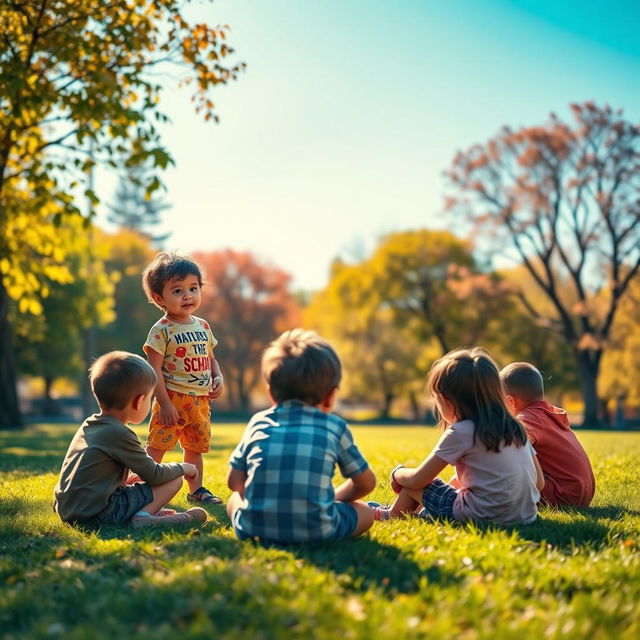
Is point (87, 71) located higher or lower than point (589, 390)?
higher

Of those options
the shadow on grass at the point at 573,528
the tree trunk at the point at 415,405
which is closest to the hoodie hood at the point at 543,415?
the shadow on grass at the point at 573,528

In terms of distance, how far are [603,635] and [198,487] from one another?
3.94 meters

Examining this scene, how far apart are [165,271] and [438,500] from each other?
2968 mm

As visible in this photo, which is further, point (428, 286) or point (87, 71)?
point (428, 286)

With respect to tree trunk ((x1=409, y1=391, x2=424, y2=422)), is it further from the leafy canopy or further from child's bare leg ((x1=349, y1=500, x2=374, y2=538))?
child's bare leg ((x1=349, y1=500, x2=374, y2=538))

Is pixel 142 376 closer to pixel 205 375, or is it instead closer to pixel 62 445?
pixel 205 375

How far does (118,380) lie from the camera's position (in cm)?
479

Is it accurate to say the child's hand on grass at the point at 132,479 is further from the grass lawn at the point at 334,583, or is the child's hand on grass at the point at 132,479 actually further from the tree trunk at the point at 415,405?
the tree trunk at the point at 415,405

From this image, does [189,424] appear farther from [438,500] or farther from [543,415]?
[543,415]

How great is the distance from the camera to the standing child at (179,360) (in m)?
5.98

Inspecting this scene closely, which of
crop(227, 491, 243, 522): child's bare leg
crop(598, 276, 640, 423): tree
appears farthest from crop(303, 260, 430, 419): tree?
crop(227, 491, 243, 522): child's bare leg

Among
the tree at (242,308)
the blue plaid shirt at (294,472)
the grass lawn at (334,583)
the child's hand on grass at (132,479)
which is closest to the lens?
the grass lawn at (334,583)

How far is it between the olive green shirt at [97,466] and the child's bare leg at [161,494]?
0.57 ft

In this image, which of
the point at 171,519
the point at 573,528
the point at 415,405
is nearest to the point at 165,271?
the point at 171,519
